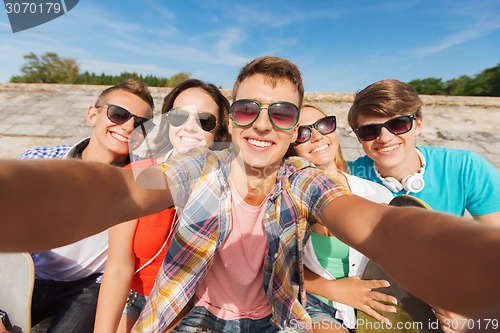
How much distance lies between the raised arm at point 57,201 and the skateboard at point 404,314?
1.29m

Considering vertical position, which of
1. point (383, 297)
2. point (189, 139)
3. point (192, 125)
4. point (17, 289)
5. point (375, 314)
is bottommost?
point (17, 289)

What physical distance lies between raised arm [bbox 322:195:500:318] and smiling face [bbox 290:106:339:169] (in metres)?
1.45

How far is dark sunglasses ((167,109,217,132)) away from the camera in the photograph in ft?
7.39

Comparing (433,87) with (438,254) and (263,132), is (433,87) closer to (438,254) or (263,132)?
(263,132)

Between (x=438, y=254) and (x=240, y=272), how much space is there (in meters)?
1.07

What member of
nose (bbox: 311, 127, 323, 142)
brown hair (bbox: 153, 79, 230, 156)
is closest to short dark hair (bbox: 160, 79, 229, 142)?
brown hair (bbox: 153, 79, 230, 156)

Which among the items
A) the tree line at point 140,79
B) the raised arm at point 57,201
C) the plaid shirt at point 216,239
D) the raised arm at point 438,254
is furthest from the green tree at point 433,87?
the raised arm at point 57,201

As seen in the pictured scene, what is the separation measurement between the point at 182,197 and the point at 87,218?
61cm

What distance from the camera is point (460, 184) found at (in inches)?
86.4

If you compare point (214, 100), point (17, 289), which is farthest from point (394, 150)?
point (17, 289)

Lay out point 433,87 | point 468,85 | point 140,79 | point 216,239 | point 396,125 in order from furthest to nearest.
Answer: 1. point 140,79
2. point 433,87
3. point 468,85
4. point 396,125
5. point 216,239

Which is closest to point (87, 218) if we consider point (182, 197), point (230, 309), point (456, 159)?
point (182, 197)

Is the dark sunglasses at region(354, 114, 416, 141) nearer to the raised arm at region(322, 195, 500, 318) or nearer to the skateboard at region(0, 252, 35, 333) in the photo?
the raised arm at region(322, 195, 500, 318)

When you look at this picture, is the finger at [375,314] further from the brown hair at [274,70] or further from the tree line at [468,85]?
the tree line at [468,85]
